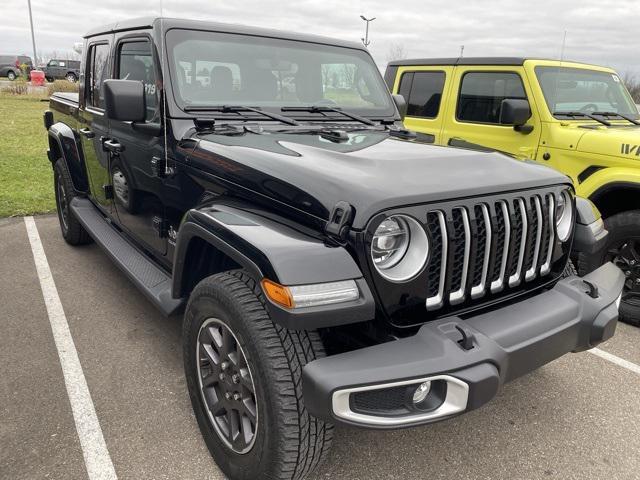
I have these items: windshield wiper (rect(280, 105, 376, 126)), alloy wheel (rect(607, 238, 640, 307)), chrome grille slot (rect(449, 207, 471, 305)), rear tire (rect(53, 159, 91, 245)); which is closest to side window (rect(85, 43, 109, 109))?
rear tire (rect(53, 159, 91, 245))

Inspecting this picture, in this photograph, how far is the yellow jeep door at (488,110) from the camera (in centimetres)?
471

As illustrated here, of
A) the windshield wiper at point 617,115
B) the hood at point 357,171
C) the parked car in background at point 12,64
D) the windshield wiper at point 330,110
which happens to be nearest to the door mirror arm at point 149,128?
the hood at point 357,171

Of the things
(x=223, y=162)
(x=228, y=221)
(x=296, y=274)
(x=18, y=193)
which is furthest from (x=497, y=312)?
(x=18, y=193)

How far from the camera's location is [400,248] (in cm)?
197

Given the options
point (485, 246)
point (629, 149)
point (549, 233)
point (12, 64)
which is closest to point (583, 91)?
point (629, 149)

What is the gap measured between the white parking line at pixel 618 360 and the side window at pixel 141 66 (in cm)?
314

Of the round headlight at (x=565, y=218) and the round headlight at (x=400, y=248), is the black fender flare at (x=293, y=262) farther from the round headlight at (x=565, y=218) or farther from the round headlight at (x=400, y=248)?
the round headlight at (x=565, y=218)

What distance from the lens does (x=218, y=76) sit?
302 cm

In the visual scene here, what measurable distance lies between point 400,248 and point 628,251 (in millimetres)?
2881

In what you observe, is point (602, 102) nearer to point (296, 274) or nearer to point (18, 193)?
point (296, 274)

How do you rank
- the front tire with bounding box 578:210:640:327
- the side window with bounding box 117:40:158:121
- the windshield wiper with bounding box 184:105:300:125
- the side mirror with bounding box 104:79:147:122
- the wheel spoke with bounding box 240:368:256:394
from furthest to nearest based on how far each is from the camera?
the front tire with bounding box 578:210:640:327, the side window with bounding box 117:40:158:121, the windshield wiper with bounding box 184:105:300:125, the side mirror with bounding box 104:79:147:122, the wheel spoke with bounding box 240:368:256:394

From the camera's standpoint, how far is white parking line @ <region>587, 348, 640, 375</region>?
11.1 ft

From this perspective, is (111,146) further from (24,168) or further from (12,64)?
(12,64)

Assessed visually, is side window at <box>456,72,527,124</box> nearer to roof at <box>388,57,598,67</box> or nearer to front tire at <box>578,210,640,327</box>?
roof at <box>388,57,598,67</box>
